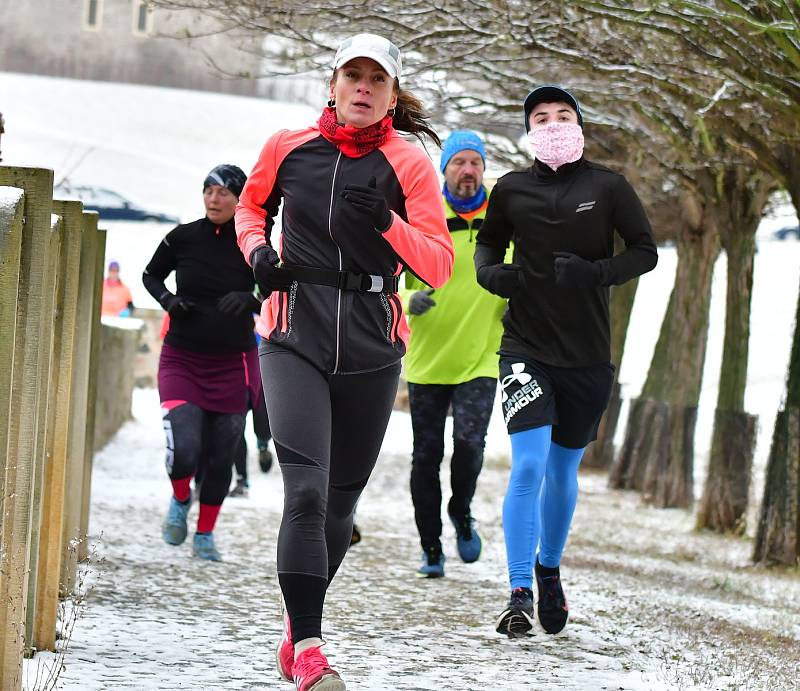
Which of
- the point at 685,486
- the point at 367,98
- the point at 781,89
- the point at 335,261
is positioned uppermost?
the point at 781,89

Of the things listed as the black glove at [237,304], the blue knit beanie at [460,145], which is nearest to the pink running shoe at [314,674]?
the black glove at [237,304]

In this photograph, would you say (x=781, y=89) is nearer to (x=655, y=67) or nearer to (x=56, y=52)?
(x=655, y=67)

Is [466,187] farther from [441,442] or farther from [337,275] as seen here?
[337,275]

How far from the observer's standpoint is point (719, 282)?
4269cm

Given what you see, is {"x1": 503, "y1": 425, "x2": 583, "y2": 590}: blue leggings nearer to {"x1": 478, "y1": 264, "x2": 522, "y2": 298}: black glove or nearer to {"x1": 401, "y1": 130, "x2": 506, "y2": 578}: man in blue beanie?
{"x1": 478, "y1": 264, "x2": 522, "y2": 298}: black glove

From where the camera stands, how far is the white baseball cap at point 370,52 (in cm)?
461

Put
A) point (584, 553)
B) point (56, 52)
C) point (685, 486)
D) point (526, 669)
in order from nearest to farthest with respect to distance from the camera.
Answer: point (526, 669)
point (584, 553)
point (685, 486)
point (56, 52)

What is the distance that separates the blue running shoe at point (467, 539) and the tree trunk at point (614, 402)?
1025cm

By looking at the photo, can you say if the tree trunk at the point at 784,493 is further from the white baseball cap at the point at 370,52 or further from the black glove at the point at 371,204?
the black glove at the point at 371,204

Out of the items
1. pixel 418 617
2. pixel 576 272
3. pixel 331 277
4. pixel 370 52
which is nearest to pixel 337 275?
pixel 331 277

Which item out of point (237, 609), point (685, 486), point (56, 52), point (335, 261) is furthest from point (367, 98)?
point (56, 52)

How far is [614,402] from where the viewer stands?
17.9 metres

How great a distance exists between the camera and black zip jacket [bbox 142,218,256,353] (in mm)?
7879

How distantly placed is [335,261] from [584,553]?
5798 millimetres
